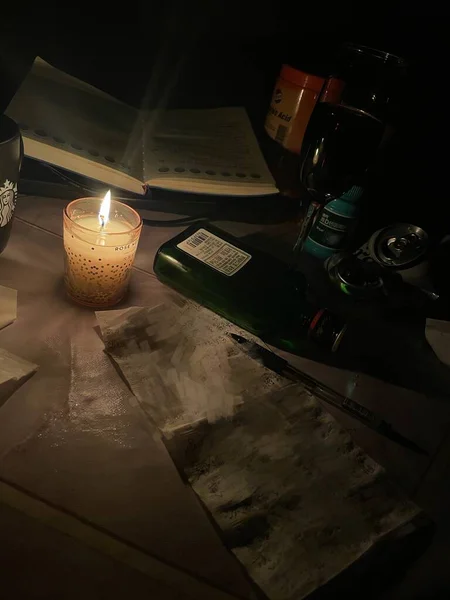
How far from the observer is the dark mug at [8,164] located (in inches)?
22.5

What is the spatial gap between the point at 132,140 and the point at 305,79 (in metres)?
0.30

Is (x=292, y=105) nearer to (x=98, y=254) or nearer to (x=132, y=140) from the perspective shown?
(x=132, y=140)

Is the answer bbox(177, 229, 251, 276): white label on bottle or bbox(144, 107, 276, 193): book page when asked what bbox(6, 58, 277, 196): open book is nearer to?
bbox(144, 107, 276, 193): book page

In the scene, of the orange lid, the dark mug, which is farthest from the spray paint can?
the dark mug

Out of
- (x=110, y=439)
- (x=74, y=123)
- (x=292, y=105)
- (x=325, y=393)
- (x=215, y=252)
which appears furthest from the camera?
(x=292, y=105)

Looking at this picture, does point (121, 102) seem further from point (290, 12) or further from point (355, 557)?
point (355, 557)

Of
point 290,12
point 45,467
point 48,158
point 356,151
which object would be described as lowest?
point 45,467

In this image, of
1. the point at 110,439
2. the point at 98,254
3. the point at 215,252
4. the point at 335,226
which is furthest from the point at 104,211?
the point at 335,226

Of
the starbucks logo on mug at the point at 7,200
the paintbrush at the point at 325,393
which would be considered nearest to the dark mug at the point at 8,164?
the starbucks logo on mug at the point at 7,200

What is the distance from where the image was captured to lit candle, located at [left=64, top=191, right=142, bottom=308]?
2.00 feet

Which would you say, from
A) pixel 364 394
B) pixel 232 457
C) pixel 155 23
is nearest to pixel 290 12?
pixel 155 23

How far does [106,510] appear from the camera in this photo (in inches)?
17.0

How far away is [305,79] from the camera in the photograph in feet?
3.01

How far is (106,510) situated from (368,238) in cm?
69
